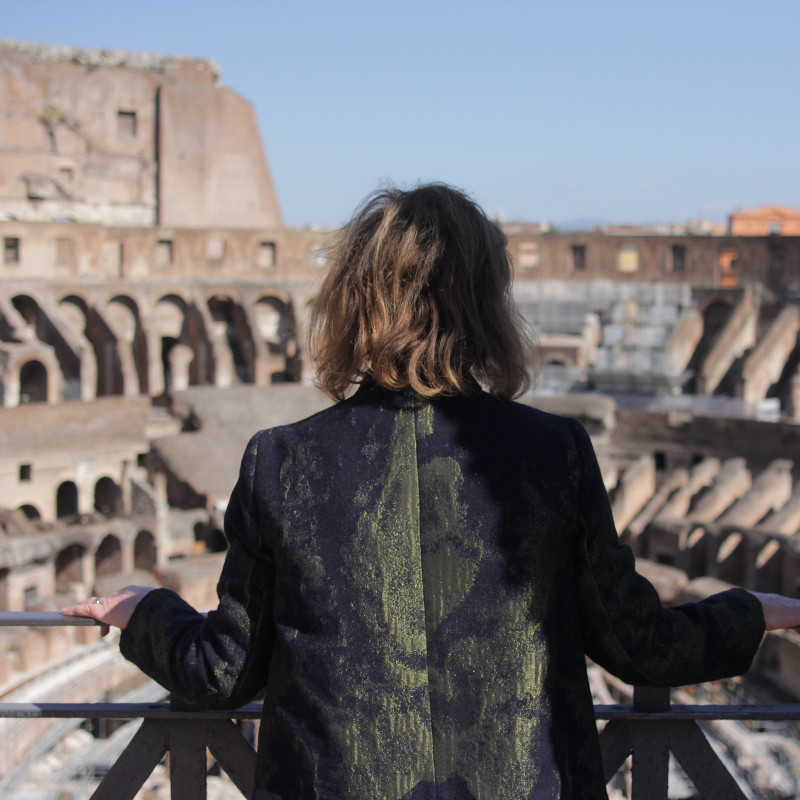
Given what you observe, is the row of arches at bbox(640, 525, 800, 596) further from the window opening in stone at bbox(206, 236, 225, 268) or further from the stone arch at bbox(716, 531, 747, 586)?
the window opening in stone at bbox(206, 236, 225, 268)

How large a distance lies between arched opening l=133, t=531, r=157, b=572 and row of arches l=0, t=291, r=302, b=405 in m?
5.77

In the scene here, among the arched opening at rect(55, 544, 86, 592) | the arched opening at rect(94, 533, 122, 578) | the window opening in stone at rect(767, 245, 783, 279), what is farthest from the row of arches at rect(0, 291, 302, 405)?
the window opening in stone at rect(767, 245, 783, 279)

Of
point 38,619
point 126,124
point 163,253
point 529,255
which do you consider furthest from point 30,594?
point 126,124

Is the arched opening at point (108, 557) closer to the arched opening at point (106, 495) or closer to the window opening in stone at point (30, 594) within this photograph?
the window opening in stone at point (30, 594)

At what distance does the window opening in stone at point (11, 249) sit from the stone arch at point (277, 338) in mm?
6454

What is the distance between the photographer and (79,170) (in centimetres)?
2989

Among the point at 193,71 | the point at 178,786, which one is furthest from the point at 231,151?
the point at 178,786

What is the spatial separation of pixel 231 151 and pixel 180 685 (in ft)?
103

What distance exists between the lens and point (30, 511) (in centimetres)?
2189

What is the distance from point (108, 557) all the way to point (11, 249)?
35.0 feet

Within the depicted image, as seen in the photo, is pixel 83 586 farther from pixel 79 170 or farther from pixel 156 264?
pixel 79 170

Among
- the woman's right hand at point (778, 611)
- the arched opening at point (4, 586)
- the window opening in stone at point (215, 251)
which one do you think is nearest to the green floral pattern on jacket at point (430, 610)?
the woman's right hand at point (778, 611)

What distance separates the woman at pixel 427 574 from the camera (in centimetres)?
182

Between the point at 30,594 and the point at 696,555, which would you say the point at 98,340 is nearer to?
the point at 30,594
